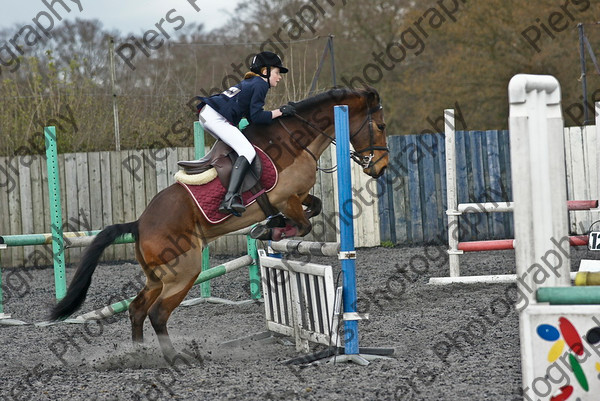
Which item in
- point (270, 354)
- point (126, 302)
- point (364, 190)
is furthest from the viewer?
point (364, 190)

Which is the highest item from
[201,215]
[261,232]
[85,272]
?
[201,215]

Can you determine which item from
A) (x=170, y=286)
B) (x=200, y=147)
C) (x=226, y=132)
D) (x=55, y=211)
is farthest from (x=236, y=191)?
(x=55, y=211)

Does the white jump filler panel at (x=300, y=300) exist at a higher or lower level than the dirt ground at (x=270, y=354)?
higher

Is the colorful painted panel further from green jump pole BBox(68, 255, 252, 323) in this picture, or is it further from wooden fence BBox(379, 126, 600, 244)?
wooden fence BBox(379, 126, 600, 244)

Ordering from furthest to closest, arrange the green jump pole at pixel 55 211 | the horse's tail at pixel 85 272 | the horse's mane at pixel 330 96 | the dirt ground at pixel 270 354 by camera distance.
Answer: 1. the green jump pole at pixel 55 211
2. the horse's mane at pixel 330 96
3. the horse's tail at pixel 85 272
4. the dirt ground at pixel 270 354

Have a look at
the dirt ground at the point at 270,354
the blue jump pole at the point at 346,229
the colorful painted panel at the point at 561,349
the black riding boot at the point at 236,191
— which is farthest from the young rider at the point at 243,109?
the colorful painted panel at the point at 561,349

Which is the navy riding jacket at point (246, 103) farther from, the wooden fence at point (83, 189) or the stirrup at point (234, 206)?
the wooden fence at point (83, 189)

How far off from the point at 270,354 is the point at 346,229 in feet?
3.95

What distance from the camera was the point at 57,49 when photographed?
1251cm

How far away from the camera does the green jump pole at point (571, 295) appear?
7.59ft

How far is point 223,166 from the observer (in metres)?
5.04

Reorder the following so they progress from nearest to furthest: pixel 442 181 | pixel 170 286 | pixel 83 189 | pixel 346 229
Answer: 1. pixel 346 229
2. pixel 170 286
3. pixel 83 189
4. pixel 442 181

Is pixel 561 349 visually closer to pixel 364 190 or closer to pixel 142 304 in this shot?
pixel 142 304

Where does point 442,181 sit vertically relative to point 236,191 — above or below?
above
